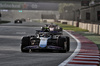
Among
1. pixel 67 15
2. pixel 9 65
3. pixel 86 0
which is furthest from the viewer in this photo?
pixel 67 15

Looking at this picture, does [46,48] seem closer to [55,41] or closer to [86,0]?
[55,41]

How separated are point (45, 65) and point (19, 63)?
1038 mm

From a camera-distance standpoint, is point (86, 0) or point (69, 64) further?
point (86, 0)

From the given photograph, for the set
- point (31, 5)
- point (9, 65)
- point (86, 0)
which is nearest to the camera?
point (9, 65)

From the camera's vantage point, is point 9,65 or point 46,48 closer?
point 9,65

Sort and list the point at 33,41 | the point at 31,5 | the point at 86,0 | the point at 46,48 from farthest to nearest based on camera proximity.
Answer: the point at 31,5 < the point at 86,0 < the point at 33,41 < the point at 46,48

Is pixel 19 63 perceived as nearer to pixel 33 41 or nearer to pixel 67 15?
pixel 33 41

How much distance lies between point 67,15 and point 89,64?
445ft

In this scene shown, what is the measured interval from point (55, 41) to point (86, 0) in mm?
61995

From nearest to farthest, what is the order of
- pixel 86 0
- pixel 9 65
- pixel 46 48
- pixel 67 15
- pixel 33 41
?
1. pixel 9 65
2. pixel 46 48
3. pixel 33 41
4. pixel 86 0
5. pixel 67 15

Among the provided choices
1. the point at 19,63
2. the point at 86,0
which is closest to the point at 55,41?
the point at 19,63

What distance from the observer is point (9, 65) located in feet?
39.5

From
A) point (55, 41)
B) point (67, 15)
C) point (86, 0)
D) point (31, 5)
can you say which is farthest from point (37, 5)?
point (55, 41)

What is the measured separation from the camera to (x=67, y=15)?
484 feet
